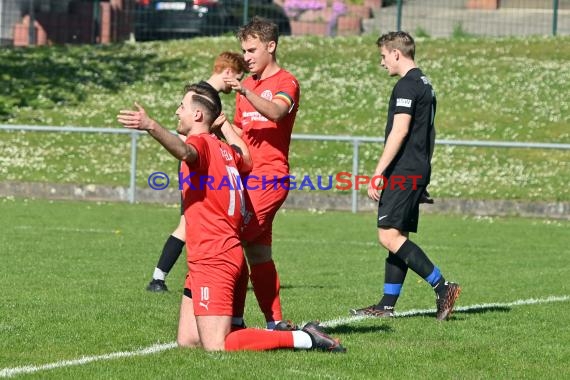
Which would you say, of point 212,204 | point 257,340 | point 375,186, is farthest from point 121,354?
point 375,186

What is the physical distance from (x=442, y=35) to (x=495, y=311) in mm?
23943

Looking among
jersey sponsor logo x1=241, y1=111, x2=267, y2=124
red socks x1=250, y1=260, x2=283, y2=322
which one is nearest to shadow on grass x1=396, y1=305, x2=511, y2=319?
red socks x1=250, y1=260, x2=283, y2=322

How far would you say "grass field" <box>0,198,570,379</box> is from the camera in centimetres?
723

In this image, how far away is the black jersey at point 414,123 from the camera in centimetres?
962

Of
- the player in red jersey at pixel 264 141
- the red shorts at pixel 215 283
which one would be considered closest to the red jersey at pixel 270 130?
the player in red jersey at pixel 264 141

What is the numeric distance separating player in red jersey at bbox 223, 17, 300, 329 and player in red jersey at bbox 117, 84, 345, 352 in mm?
758

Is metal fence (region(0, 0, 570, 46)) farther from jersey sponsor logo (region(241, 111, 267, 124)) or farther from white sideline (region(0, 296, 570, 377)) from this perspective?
jersey sponsor logo (region(241, 111, 267, 124))

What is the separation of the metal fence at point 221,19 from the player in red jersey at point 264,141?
75.0 feet

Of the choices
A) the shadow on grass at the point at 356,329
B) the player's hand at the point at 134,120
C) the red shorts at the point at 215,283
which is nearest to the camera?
the player's hand at the point at 134,120

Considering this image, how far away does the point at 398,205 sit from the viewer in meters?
9.59

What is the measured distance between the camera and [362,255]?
14.9 meters

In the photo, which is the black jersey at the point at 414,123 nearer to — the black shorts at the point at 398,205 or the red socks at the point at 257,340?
the black shorts at the point at 398,205

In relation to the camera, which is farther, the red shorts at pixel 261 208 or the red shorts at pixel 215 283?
the red shorts at pixel 261 208

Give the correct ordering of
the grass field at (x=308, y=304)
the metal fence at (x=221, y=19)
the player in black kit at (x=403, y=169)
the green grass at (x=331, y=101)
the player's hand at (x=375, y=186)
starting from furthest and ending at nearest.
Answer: the metal fence at (x=221, y=19) → the green grass at (x=331, y=101) → the player in black kit at (x=403, y=169) → the player's hand at (x=375, y=186) → the grass field at (x=308, y=304)
